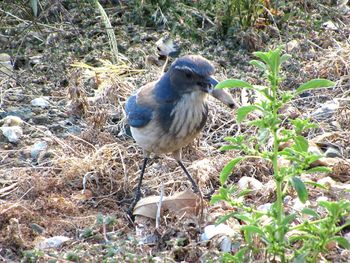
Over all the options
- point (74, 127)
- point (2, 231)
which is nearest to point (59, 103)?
point (74, 127)

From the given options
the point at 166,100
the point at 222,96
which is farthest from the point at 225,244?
the point at 222,96

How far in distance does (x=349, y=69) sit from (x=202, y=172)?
6.47ft

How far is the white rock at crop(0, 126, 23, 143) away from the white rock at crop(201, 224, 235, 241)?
2.11 meters

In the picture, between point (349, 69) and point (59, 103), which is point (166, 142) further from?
point (349, 69)

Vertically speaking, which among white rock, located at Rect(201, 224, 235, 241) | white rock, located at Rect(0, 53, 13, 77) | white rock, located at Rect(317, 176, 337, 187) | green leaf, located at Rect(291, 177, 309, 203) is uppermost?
green leaf, located at Rect(291, 177, 309, 203)

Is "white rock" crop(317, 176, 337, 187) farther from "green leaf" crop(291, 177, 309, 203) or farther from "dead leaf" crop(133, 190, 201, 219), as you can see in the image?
"green leaf" crop(291, 177, 309, 203)

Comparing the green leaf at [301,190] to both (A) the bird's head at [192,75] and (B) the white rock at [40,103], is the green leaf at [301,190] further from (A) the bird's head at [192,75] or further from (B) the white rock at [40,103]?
(B) the white rock at [40,103]

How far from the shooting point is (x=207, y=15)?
859 centimetres

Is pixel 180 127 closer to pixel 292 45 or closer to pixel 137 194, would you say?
pixel 137 194

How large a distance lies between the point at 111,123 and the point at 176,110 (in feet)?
4.23

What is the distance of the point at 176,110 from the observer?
598 cm

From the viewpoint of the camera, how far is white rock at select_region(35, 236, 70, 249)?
5371mm

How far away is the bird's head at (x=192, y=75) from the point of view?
19.2 feet

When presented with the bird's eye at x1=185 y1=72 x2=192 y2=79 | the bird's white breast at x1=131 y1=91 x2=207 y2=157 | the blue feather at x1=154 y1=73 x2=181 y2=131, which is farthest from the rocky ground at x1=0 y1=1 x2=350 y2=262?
the bird's eye at x1=185 y1=72 x2=192 y2=79
